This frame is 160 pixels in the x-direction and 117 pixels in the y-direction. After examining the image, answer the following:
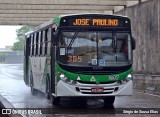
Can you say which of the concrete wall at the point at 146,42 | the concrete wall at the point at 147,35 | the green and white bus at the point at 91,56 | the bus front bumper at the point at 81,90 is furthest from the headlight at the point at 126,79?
the concrete wall at the point at 147,35

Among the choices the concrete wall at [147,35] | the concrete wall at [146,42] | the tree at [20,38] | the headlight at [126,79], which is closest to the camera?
the headlight at [126,79]

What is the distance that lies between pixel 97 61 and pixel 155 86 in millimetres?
10888

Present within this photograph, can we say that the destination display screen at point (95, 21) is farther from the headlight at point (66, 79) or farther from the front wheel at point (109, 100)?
the front wheel at point (109, 100)

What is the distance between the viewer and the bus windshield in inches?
587

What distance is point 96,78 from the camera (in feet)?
48.9

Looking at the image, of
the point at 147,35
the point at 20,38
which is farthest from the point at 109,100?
the point at 20,38

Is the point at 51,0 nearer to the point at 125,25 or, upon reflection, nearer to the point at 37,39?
the point at 37,39

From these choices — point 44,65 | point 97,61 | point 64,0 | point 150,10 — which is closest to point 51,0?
point 64,0

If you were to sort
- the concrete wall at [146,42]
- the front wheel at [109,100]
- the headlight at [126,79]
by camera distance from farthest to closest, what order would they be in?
1. the concrete wall at [146,42]
2. the front wheel at [109,100]
3. the headlight at [126,79]

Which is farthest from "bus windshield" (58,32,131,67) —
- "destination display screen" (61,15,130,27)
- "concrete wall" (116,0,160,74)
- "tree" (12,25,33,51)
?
"tree" (12,25,33,51)

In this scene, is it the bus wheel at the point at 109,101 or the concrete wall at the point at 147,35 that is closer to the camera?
the bus wheel at the point at 109,101

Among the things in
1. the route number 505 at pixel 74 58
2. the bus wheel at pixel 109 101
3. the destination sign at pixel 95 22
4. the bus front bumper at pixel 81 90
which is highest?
the destination sign at pixel 95 22

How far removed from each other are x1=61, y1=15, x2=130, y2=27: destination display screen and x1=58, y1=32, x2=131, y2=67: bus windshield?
329 mm

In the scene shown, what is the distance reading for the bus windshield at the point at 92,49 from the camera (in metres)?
14.9
